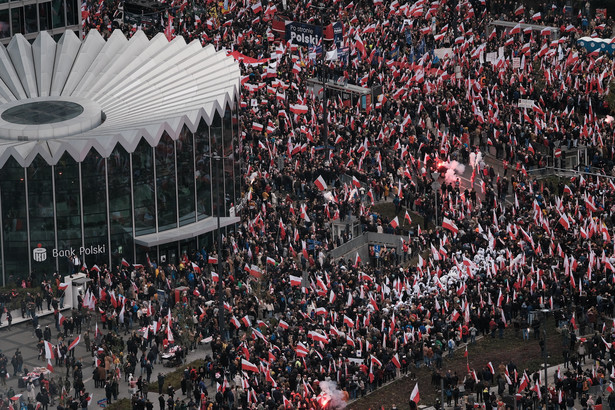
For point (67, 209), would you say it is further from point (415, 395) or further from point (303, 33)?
point (415, 395)

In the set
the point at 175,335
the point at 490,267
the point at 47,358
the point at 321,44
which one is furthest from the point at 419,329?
the point at 321,44

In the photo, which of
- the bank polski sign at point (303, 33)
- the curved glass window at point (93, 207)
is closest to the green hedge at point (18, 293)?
the curved glass window at point (93, 207)

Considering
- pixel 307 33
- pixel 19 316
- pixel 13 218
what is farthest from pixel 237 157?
pixel 19 316

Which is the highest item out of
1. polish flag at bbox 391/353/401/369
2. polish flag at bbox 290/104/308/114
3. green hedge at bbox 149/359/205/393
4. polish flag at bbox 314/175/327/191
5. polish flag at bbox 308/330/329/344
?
polish flag at bbox 290/104/308/114

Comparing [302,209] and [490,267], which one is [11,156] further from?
[490,267]

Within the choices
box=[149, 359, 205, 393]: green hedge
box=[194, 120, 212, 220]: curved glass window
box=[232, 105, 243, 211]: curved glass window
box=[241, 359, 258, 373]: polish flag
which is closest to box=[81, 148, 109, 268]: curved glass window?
box=[194, 120, 212, 220]: curved glass window

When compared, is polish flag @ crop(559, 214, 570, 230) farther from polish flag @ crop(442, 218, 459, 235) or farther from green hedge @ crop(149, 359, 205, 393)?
green hedge @ crop(149, 359, 205, 393)
